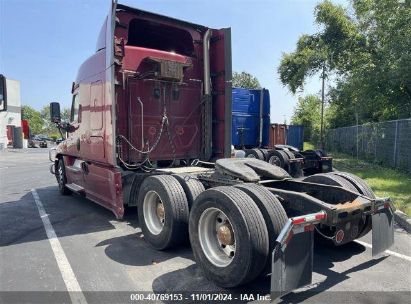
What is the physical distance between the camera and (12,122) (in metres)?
47.2

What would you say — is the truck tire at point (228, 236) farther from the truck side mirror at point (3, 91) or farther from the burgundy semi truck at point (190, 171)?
the truck side mirror at point (3, 91)

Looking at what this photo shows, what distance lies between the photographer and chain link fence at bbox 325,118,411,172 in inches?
525

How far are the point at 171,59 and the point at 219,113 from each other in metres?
1.41

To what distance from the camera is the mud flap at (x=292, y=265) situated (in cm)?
317

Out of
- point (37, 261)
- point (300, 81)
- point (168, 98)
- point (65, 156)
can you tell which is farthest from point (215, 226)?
point (300, 81)

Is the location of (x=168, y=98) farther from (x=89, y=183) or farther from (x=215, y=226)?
(x=215, y=226)

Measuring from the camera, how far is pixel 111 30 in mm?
5785

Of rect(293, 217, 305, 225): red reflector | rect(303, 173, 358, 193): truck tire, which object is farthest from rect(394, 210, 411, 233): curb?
rect(293, 217, 305, 225): red reflector

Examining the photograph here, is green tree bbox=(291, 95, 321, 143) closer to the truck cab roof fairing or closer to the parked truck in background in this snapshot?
the parked truck in background

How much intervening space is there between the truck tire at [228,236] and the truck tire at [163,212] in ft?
1.87

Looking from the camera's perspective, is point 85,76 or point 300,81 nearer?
point 85,76

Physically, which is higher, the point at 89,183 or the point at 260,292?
the point at 89,183

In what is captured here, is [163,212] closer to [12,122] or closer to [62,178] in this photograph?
[62,178]

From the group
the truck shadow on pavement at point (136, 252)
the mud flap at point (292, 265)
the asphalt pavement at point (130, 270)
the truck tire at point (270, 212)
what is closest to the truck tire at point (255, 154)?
the asphalt pavement at point (130, 270)
